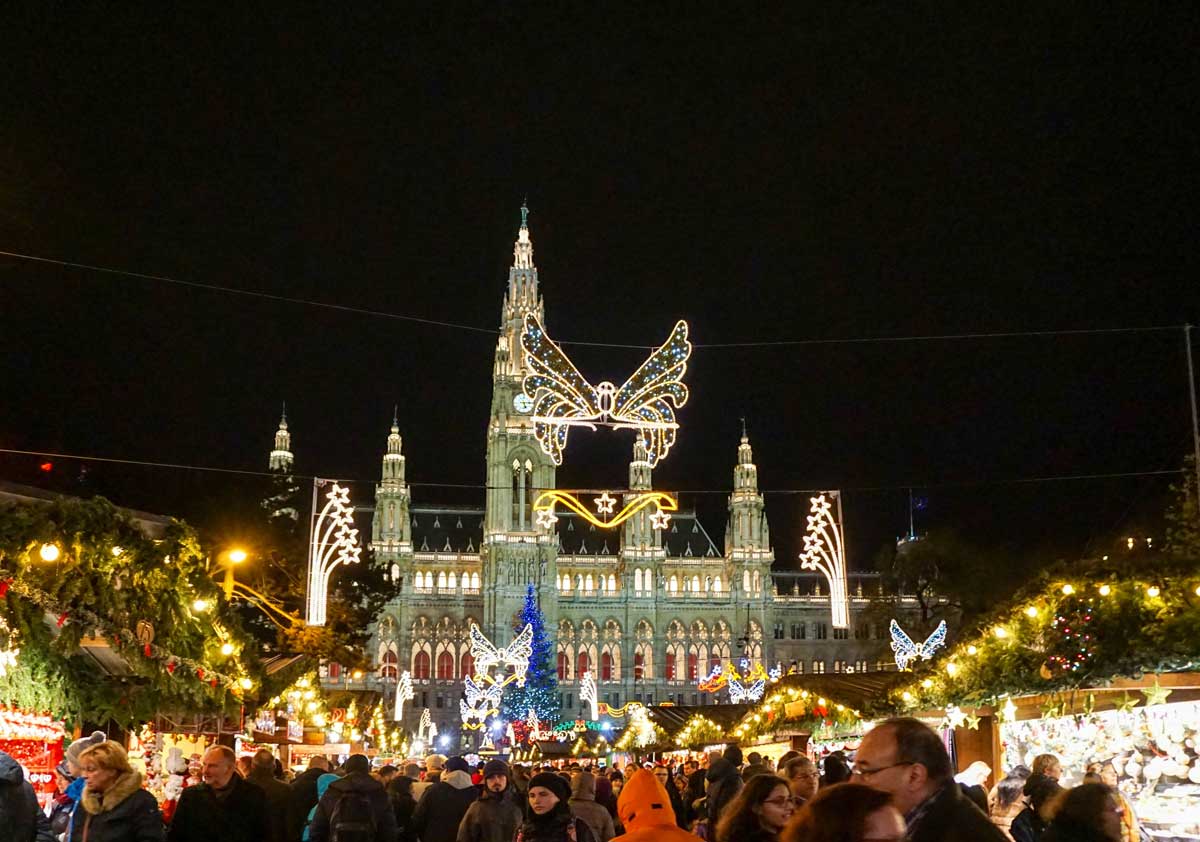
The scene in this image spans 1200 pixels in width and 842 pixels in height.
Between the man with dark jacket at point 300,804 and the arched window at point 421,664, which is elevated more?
the arched window at point 421,664

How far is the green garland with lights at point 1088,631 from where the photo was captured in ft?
26.7

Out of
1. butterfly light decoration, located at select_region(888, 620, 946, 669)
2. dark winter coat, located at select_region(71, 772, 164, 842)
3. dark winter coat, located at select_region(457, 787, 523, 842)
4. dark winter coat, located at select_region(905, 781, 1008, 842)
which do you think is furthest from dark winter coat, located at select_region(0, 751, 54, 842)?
butterfly light decoration, located at select_region(888, 620, 946, 669)

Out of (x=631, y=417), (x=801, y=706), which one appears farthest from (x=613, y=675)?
(x=631, y=417)

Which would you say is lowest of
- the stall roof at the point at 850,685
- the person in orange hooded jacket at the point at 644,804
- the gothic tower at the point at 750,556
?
the person in orange hooded jacket at the point at 644,804

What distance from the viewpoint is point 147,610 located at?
8883mm

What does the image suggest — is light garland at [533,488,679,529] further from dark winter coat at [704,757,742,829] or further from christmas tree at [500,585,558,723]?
christmas tree at [500,585,558,723]

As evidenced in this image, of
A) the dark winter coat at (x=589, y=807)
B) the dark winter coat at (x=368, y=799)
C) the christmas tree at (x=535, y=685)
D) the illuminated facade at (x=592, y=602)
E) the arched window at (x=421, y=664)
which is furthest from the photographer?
the arched window at (x=421, y=664)

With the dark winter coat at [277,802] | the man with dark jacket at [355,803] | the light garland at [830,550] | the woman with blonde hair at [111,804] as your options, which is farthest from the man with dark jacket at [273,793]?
the light garland at [830,550]

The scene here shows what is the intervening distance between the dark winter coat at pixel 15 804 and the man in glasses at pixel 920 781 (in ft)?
12.9

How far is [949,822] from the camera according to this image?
2.75m

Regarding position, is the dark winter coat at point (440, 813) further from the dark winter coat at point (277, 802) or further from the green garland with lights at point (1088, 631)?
the green garland with lights at point (1088, 631)

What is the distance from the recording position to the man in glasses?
2.73m

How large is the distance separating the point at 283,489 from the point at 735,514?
54.9m

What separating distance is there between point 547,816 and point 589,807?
71.8 inches
